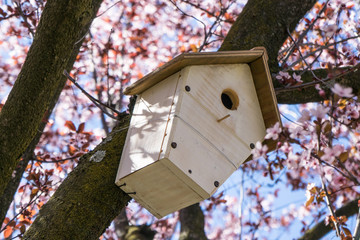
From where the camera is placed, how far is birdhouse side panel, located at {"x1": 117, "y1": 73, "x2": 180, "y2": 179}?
2451 mm

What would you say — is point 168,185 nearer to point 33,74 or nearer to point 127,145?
point 127,145

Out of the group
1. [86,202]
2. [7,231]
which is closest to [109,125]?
[7,231]

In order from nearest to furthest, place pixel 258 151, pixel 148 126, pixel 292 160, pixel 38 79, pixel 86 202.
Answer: pixel 38 79, pixel 86 202, pixel 148 126, pixel 258 151, pixel 292 160

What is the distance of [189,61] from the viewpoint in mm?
2596

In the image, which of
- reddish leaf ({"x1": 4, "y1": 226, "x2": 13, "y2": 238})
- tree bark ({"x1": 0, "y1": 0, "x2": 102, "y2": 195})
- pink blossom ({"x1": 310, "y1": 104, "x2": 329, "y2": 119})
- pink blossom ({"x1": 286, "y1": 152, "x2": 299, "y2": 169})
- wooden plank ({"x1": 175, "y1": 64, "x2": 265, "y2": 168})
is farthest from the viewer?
reddish leaf ({"x1": 4, "y1": 226, "x2": 13, "y2": 238})

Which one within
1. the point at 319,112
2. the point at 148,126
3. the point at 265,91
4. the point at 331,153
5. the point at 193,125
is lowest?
the point at 331,153

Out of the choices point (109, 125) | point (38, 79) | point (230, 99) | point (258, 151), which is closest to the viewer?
point (38, 79)

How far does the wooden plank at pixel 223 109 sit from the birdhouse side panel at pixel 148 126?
97 mm

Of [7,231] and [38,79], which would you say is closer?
[38,79]

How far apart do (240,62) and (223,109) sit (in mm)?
351

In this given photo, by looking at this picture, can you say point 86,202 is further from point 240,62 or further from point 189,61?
point 240,62

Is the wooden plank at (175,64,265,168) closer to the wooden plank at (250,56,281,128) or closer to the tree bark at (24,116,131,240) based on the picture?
the wooden plank at (250,56,281,128)

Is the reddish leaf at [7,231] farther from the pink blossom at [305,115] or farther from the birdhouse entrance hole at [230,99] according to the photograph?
the pink blossom at [305,115]

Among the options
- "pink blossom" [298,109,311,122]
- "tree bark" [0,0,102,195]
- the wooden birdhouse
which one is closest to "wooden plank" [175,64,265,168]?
the wooden birdhouse
